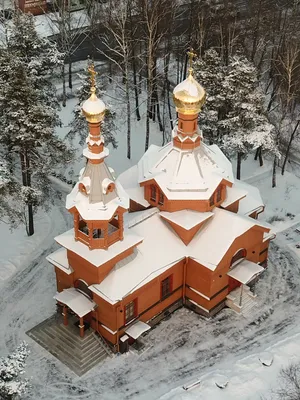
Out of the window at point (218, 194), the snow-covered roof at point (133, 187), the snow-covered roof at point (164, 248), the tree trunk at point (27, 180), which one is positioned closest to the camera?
the snow-covered roof at point (164, 248)

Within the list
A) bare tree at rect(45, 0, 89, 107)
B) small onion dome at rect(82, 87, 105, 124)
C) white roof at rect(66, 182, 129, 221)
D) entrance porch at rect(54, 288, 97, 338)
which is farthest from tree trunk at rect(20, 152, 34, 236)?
bare tree at rect(45, 0, 89, 107)

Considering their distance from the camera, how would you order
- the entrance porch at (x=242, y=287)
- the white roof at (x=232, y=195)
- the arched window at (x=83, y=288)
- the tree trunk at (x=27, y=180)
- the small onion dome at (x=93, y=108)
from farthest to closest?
1. the tree trunk at (x=27, y=180)
2. the white roof at (x=232, y=195)
3. the entrance porch at (x=242, y=287)
4. the arched window at (x=83, y=288)
5. the small onion dome at (x=93, y=108)

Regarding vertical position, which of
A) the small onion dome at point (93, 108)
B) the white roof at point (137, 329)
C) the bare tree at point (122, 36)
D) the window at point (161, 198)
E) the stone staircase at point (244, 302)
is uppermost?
A: the small onion dome at point (93, 108)

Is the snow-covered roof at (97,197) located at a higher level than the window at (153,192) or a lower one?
higher

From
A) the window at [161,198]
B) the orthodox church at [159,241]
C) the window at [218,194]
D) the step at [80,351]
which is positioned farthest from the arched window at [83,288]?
the window at [218,194]

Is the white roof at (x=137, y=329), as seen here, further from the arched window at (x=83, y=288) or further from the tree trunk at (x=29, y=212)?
the tree trunk at (x=29, y=212)

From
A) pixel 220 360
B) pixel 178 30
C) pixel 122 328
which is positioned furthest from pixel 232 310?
pixel 178 30

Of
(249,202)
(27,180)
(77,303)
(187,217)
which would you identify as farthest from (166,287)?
(27,180)

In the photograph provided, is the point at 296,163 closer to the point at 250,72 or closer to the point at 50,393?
the point at 250,72
